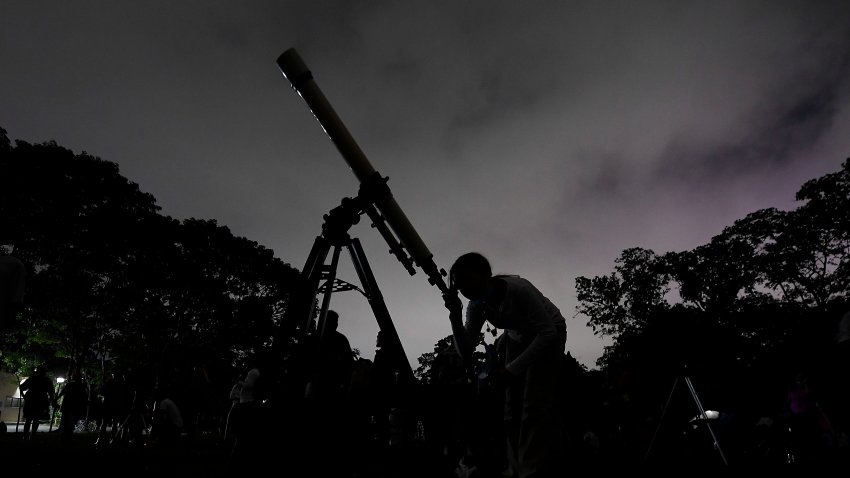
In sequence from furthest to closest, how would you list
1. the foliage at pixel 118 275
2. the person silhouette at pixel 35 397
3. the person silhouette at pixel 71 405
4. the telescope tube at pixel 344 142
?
the foliage at pixel 118 275
the person silhouette at pixel 71 405
the person silhouette at pixel 35 397
the telescope tube at pixel 344 142

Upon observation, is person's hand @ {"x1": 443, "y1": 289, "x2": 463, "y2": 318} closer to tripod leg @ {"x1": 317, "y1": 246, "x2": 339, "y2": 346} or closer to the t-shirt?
the t-shirt

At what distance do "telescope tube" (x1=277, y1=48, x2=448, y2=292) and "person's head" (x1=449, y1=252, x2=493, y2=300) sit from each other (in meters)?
1.38

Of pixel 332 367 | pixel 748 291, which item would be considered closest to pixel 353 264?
pixel 332 367

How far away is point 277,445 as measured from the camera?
316 centimetres

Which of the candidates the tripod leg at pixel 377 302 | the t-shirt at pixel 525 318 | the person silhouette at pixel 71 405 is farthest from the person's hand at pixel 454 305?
the person silhouette at pixel 71 405

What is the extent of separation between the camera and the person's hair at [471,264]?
3.74 metres

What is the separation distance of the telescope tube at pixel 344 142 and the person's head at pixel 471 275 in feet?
4.51

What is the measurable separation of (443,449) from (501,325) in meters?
4.27

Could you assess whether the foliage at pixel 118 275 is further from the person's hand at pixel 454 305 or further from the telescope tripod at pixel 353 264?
the person's hand at pixel 454 305

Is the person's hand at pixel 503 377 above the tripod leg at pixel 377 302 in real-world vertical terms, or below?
below

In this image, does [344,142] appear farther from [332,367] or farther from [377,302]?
[332,367]

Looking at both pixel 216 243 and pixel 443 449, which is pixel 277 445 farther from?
pixel 216 243

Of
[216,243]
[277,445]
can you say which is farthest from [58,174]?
[277,445]

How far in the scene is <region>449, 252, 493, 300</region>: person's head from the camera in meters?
3.72
